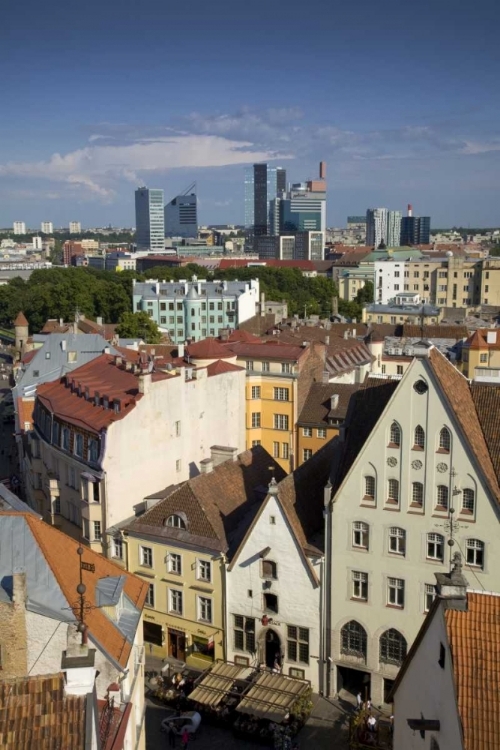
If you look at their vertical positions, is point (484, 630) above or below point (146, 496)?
above

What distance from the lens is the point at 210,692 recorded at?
41312 mm

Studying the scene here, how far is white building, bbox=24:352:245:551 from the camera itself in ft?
169

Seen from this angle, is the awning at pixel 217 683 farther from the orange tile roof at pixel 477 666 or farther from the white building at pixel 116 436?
the orange tile roof at pixel 477 666

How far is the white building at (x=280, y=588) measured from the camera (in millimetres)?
42812

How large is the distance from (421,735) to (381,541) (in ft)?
52.9

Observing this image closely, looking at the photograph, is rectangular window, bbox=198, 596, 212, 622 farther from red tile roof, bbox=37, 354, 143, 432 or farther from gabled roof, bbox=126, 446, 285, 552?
red tile roof, bbox=37, 354, 143, 432

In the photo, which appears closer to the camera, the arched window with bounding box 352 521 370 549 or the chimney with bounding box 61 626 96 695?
the chimney with bounding box 61 626 96 695

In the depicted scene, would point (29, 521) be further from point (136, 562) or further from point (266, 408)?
point (266, 408)

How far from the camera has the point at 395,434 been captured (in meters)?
40.6

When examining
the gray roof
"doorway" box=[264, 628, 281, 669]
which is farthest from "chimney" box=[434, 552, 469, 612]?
the gray roof

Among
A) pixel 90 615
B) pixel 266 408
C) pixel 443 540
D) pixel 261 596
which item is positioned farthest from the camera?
pixel 266 408

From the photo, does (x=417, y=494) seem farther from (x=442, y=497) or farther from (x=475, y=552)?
(x=475, y=552)

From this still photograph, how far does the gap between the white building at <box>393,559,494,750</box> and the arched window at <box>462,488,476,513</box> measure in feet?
46.4

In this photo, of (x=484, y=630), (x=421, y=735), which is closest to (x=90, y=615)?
(x=421, y=735)
